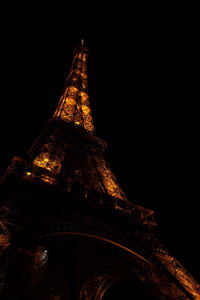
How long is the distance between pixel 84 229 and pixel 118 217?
1.68 meters

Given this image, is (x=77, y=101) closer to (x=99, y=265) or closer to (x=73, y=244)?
(x=99, y=265)

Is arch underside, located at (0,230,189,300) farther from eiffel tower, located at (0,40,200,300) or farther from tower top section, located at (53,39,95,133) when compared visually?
tower top section, located at (53,39,95,133)

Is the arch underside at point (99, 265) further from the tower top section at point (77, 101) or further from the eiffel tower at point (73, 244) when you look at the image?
the tower top section at point (77, 101)

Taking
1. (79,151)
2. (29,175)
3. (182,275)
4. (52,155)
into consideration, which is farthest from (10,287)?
(79,151)

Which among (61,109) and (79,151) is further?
(61,109)

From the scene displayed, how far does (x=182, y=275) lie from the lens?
8.89 meters

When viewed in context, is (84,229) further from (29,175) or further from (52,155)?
(52,155)

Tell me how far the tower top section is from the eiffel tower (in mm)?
6558

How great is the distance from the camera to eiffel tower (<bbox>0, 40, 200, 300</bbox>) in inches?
271

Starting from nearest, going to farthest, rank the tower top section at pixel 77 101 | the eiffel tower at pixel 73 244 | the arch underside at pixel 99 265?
the eiffel tower at pixel 73 244 < the arch underside at pixel 99 265 < the tower top section at pixel 77 101

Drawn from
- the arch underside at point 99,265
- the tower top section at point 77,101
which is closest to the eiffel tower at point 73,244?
the arch underside at point 99,265

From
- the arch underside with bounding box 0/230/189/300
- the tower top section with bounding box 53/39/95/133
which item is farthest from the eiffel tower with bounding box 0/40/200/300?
the tower top section with bounding box 53/39/95/133

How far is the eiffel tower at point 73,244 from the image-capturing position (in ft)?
22.6

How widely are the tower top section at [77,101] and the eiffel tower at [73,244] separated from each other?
656 cm
